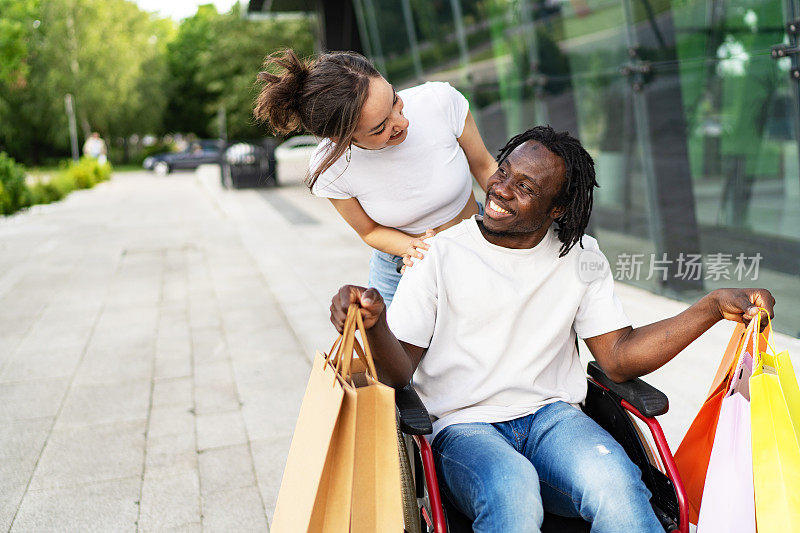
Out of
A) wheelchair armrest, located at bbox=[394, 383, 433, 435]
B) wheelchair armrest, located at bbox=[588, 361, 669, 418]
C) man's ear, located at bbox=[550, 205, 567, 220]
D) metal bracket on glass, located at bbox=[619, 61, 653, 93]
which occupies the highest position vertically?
metal bracket on glass, located at bbox=[619, 61, 653, 93]

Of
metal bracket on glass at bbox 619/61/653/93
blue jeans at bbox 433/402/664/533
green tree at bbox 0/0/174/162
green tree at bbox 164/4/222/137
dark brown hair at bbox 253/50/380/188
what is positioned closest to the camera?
blue jeans at bbox 433/402/664/533

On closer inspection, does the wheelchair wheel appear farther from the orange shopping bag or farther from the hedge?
the hedge

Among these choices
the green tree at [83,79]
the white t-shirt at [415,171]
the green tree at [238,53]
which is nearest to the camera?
the white t-shirt at [415,171]

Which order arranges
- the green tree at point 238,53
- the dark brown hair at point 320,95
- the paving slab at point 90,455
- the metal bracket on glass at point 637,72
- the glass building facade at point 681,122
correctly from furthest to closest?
the green tree at point 238,53 < the metal bracket on glass at point 637,72 < the glass building facade at point 681,122 < the paving slab at point 90,455 < the dark brown hair at point 320,95

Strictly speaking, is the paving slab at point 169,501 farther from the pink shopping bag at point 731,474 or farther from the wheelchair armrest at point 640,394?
the pink shopping bag at point 731,474

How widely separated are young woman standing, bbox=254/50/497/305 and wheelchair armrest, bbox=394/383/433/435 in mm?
427

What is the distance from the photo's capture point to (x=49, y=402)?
4012 mm

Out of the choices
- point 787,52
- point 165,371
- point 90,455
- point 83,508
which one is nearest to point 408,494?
point 83,508

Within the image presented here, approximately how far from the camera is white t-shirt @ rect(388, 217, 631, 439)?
6.63 ft

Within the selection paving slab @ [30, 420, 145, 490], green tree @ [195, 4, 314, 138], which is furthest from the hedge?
green tree @ [195, 4, 314, 138]

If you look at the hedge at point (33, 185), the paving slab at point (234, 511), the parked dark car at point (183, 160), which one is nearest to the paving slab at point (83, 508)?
the paving slab at point (234, 511)

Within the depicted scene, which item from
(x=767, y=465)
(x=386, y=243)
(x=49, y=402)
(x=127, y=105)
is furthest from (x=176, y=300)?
(x=127, y=105)

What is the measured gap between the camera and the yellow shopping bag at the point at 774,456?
1589 mm

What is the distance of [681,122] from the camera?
18.1 ft
